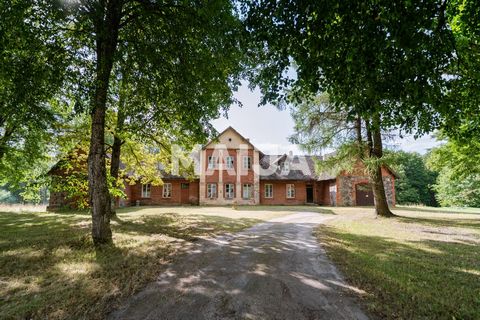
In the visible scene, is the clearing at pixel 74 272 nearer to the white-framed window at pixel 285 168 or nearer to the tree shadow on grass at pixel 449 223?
the tree shadow on grass at pixel 449 223

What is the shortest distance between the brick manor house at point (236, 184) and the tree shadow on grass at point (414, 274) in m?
21.9

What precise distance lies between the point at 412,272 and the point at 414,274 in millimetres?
142

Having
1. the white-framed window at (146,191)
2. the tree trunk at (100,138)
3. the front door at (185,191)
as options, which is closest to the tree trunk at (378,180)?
the tree trunk at (100,138)

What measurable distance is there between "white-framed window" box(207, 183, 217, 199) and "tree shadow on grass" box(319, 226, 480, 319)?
2243 cm

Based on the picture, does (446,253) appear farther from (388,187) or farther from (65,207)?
(65,207)

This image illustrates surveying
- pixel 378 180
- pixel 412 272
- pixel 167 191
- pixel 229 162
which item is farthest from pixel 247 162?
pixel 412 272

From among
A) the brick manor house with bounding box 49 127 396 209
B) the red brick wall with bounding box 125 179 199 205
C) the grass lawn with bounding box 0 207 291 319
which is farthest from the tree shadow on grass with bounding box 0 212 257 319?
the red brick wall with bounding box 125 179 199 205

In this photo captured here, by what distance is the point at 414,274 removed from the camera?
541cm

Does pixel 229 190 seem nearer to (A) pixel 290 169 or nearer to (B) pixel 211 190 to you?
(B) pixel 211 190

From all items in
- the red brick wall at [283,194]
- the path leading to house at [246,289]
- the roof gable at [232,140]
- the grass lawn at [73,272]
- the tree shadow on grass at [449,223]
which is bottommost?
the tree shadow on grass at [449,223]

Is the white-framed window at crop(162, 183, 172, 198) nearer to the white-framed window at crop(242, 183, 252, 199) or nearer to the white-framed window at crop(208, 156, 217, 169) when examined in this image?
the white-framed window at crop(208, 156, 217, 169)

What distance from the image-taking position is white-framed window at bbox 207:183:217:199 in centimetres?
3061

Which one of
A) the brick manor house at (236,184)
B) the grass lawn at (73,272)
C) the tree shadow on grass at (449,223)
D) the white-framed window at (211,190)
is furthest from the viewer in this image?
the white-framed window at (211,190)

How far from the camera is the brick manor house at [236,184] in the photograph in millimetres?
29984
